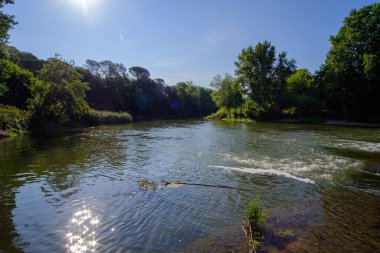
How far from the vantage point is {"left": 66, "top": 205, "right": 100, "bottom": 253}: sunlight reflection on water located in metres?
6.88

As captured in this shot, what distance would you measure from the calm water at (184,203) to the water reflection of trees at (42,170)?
50 millimetres

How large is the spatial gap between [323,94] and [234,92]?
32.5 meters

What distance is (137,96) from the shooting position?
92.4 meters

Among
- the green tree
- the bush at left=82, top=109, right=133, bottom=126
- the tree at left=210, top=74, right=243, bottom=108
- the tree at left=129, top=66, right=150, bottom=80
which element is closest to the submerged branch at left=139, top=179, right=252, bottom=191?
the green tree

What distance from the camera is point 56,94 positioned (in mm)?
42562

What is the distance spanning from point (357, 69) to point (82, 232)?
2310 inches

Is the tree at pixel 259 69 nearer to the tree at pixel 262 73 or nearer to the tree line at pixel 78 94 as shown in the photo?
the tree at pixel 262 73

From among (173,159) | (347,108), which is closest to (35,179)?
(173,159)

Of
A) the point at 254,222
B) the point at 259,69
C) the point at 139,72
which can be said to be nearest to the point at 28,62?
the point at 139,72

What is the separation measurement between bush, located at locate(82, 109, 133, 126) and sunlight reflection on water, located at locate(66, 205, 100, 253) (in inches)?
1830

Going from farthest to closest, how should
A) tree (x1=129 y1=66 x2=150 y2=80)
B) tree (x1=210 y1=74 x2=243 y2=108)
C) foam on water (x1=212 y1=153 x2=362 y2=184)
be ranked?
tree (x1=129 y1=66 x2=150 y2=80)
tree (x1=210 y1=74 x2=243 y2=108)
foam on water (x1=212 y1=153 x2=362 y2=184)

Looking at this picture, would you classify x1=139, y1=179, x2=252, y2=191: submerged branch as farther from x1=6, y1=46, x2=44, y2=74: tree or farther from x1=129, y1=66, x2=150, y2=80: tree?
x1=129, y1=66, x2=150, y2=80: tree

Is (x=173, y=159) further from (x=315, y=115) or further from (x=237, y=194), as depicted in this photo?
(x=315, y=115)

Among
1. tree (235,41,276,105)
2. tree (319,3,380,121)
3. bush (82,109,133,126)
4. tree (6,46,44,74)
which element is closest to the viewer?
tree (319,3,380,121)
